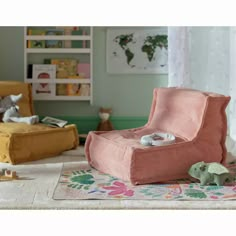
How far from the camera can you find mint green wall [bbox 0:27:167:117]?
4.46 metres

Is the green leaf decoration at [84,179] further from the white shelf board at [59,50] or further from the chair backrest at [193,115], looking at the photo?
the white shelf board at [59,50]

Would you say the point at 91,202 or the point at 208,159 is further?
the point at 208,159

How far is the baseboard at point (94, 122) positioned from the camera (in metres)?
4.53

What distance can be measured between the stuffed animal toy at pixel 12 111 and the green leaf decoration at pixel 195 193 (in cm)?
144

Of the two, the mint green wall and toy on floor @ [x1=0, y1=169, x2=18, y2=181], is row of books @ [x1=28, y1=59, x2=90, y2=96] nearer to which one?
the mint green wall

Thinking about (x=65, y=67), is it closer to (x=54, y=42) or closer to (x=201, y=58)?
(x=54, y=42)

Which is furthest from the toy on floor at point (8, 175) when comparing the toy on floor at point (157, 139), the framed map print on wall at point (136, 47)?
the framed map print on wall at point (136, 47)

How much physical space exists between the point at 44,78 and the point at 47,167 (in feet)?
4.52

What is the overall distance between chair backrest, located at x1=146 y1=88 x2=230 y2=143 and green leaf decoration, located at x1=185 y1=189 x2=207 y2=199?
0.40 m

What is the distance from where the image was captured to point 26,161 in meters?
3.36

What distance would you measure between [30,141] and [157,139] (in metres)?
0.88

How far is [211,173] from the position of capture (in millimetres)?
2729
